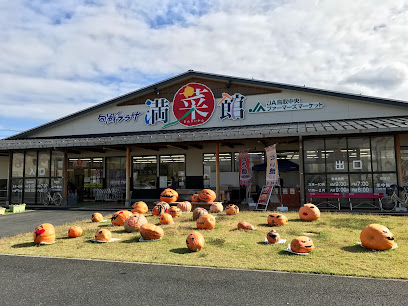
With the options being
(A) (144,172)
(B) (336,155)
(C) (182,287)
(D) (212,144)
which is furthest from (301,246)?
(A) (144,172)

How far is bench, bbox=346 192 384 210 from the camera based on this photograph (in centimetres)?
1198

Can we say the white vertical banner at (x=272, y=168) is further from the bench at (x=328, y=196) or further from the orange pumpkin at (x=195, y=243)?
the orange pumpkin at (x=195, y=243)

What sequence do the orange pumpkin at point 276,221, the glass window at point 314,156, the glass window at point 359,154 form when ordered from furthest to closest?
1. the glass window at point 314,156
2. the glass window at point 359,154
3. the orange pumpkin at point 276,221

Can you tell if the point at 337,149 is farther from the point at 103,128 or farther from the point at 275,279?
the point at 103,128

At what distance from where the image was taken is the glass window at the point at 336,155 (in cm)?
1264

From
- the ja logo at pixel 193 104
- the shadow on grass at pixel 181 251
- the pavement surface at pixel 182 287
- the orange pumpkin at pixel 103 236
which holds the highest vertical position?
the ja logo at pixel 193 104

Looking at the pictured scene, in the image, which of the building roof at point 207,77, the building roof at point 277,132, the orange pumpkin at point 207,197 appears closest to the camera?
the building roof at point 277,132

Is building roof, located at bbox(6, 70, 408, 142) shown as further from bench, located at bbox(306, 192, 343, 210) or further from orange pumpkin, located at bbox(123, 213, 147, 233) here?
orange pumpkin, located at bbox(123, 213, 147, 233)

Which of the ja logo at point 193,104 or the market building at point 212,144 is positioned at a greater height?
the ja logo at point 193,104

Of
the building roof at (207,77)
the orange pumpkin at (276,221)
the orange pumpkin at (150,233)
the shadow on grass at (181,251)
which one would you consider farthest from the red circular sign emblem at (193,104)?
the shadow on grass at (181,251)

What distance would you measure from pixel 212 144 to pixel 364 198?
8053 millimetres

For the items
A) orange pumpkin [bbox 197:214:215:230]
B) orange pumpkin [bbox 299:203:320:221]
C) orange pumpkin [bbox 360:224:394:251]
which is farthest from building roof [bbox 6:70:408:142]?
orange pumpkin [bbox 360:224:394:251]

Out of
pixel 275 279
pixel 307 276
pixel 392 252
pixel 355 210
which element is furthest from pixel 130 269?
pixel 355 210

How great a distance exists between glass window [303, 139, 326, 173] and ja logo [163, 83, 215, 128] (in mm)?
6540
